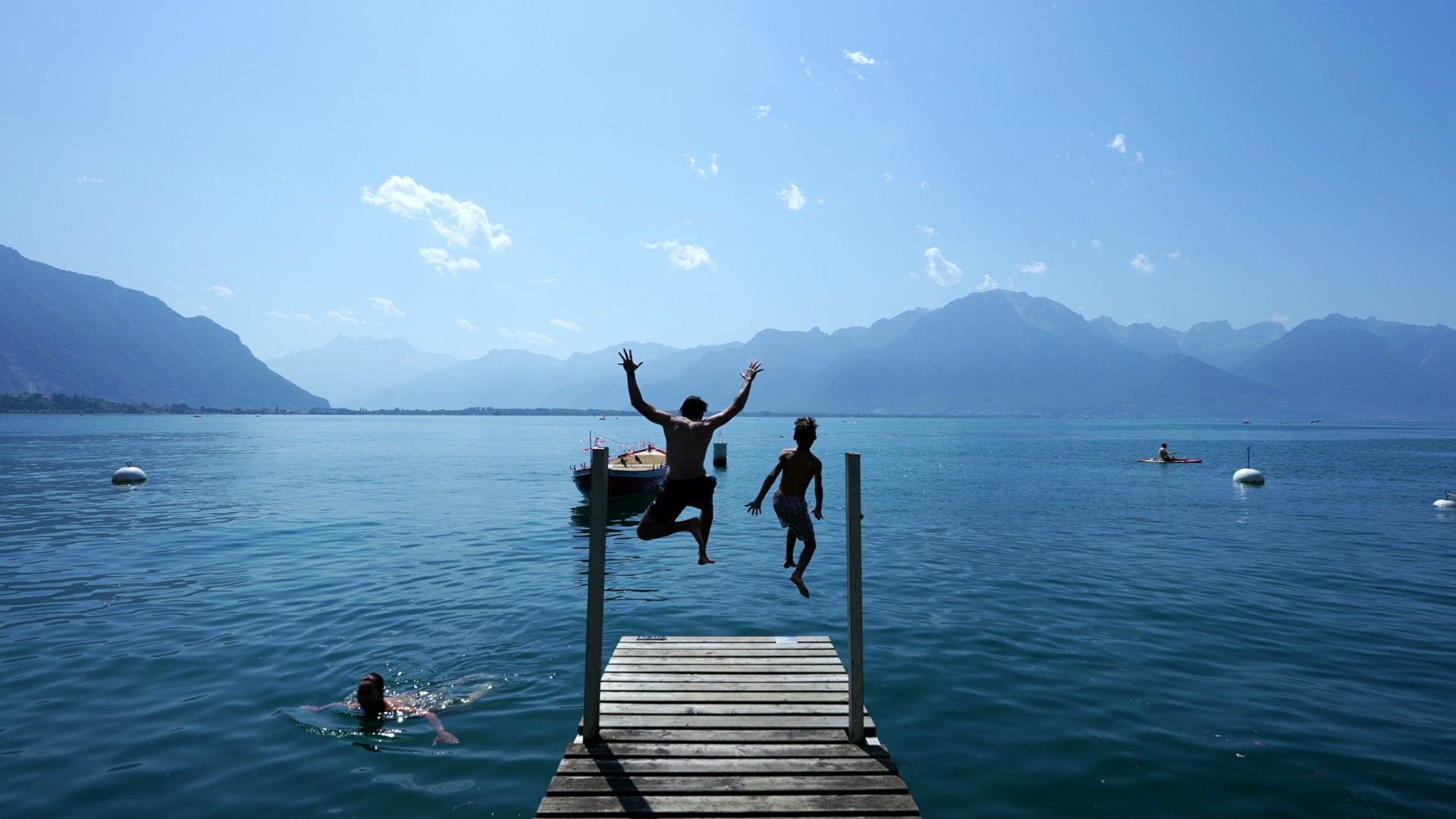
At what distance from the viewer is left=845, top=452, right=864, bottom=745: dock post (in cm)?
738

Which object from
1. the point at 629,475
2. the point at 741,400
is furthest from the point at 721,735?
the point at 629,475

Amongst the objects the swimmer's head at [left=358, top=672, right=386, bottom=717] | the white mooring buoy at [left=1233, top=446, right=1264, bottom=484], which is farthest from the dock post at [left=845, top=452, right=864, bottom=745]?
the white mooring buoy at [left=1233, top=446, right=1264, bottom=484]

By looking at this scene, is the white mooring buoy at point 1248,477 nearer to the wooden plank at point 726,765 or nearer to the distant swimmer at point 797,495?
the distant swimmer at point 797,495

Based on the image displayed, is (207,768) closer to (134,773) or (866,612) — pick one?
(134,773)

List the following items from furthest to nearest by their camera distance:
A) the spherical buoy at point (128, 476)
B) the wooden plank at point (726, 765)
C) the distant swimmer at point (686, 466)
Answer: the spherical buoy at point (128, 476)
the distant swimmer at point (686, 466)
the wooden plank at point (726, 765)

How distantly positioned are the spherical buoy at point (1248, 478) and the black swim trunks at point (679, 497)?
172 feet

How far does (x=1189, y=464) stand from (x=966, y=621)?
66634 millimetres

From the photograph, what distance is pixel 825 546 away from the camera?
26.5 m

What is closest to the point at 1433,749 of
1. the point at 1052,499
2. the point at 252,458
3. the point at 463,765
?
the point at 463,765

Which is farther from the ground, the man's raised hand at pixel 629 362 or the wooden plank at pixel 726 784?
the man's raised hand at pixel 629 362

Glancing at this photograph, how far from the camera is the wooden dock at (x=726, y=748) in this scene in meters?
6.34

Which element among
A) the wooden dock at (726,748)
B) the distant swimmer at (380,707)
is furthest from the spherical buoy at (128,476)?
the wooden dock at (726,748)

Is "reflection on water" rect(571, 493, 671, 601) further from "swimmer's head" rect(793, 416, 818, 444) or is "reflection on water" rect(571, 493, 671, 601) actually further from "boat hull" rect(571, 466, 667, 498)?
"swimmer's head" rect(793, 416, 818, 444)

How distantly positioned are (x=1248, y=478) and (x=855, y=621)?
52.7 meters
